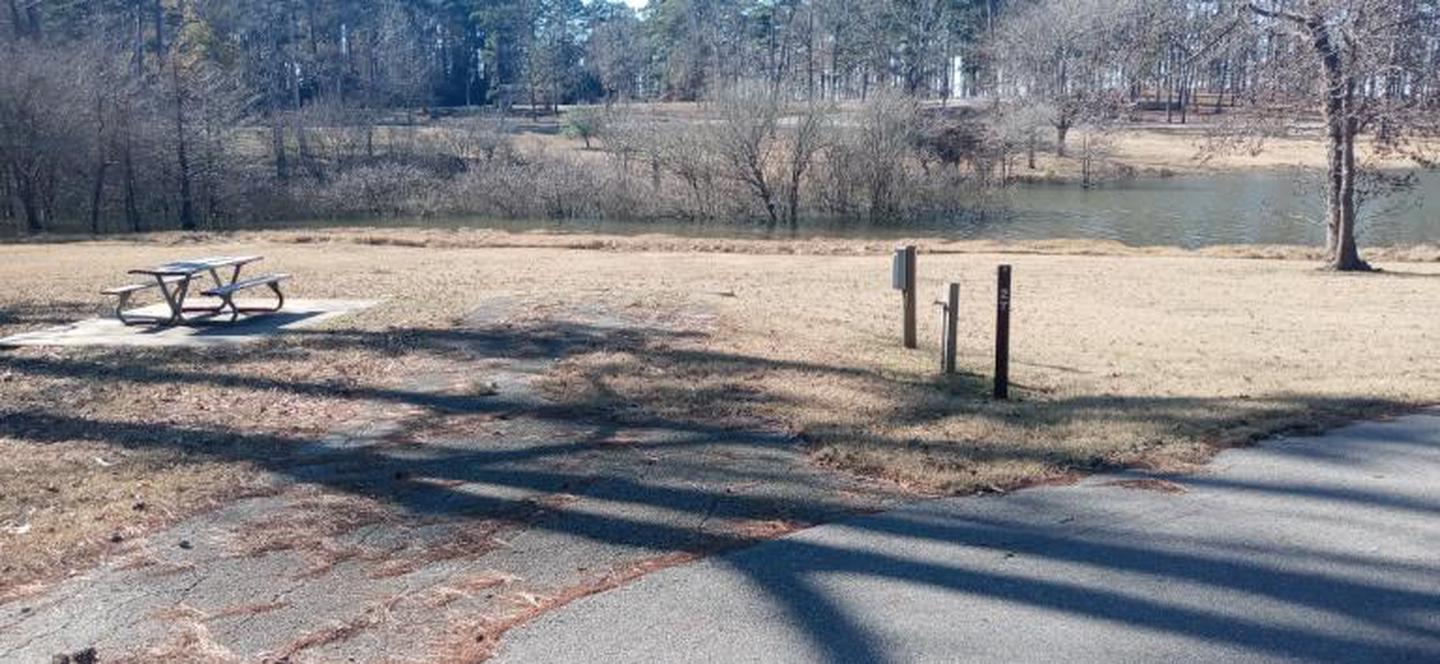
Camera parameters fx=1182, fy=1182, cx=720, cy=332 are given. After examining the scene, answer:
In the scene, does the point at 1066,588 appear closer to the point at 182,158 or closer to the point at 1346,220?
the point at 1346,220

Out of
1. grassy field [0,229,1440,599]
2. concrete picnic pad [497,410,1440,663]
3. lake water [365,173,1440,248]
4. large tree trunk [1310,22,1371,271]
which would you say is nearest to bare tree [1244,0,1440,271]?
large tree trunk [1310,22,1371,271]

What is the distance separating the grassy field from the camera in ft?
19.9

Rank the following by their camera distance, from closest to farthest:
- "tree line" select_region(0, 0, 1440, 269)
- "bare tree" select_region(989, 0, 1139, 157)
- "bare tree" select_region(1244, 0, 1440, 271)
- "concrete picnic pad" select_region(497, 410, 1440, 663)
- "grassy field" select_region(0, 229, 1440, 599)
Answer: "concrete picnic pad" select_region(497, 410, 1440, 663) → "grassy field" select_region(0, 229, 1440, 599) → "bare tree" select_region(1244, 0, 1440, 271) → "tree line" select_region(0, 0, 1440, 269) → "bare tree" select_region(989, 0, 1139, 157)

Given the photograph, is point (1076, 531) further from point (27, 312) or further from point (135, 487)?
point (27, 312)

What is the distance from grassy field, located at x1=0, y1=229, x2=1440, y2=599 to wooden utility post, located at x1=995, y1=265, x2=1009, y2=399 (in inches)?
7.5

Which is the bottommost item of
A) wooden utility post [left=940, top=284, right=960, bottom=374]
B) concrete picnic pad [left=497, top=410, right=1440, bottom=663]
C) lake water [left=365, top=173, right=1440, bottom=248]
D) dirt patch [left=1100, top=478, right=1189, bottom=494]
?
lake water [left=365, top=173, right=1440, bottom=248]

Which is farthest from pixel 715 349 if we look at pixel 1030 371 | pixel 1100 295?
pixel 1100 295

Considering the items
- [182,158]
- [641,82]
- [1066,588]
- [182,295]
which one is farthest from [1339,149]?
[641,82]

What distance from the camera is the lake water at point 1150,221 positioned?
3238 cm

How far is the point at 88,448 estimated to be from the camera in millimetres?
6582

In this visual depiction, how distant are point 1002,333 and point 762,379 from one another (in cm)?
172

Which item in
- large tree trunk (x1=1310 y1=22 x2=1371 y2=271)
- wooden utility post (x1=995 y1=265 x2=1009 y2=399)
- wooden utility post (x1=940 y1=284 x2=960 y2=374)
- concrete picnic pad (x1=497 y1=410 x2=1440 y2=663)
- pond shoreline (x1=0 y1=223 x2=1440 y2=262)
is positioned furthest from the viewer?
pond shoreline (x1=0 y1=223 x2=1440 y2=262)

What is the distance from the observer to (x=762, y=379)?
8477 mm

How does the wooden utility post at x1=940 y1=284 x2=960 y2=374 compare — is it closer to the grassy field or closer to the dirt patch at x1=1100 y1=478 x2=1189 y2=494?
the grassy field
